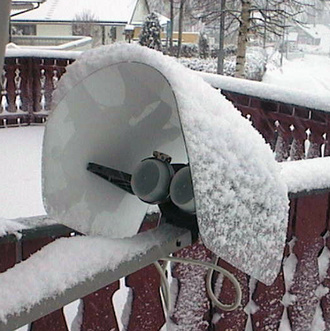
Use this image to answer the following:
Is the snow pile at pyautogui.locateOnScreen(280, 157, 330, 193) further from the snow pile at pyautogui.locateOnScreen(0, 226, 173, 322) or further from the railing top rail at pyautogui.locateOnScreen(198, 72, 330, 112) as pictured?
the railing top rail at pyautogui.locateOnScreen(198, 72, 330, 112)

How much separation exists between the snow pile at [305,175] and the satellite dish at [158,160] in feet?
2.08

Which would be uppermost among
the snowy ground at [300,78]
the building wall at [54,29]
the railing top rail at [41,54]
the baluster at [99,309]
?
the building wall at [54,29]

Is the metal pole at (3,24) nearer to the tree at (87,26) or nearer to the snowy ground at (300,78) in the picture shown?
the snowy ground at (300,78)

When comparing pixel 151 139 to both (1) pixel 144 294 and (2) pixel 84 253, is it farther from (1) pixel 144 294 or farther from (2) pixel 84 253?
(1) pixel 144 294

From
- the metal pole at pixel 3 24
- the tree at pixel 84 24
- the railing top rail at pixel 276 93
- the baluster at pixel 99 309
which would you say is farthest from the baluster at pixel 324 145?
the tree at pixel 84 24

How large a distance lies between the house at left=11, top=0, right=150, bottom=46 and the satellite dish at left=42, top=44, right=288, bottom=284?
30.0 meters

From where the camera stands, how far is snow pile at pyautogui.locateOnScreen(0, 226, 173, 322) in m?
0.97

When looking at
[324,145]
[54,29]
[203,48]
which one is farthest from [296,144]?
[54,29]

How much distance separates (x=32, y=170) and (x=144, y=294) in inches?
186

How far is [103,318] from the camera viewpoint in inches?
64.5

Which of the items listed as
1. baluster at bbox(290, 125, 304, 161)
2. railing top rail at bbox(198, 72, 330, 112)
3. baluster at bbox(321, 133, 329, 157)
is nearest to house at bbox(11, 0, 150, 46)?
railing top rail at bbox(198, 72, 330, 112)

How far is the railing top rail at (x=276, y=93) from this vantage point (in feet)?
14.2

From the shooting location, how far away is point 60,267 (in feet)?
3.36

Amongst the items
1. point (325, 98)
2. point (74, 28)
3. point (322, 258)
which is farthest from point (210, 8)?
point (322, 258)
